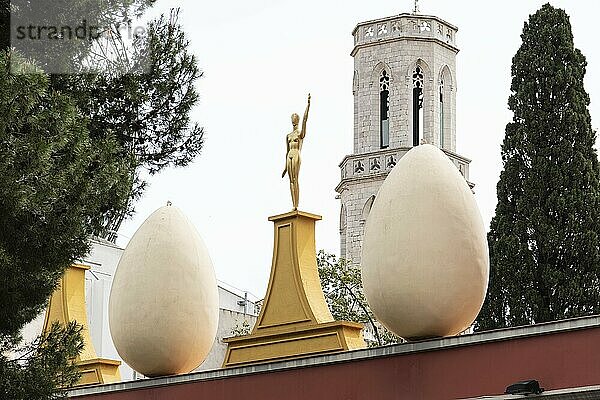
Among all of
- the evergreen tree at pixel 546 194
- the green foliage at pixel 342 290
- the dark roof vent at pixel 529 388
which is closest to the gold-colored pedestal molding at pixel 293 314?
the dark roof vent at pixel 529 388

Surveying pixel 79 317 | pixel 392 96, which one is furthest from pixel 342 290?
pixel 79 317

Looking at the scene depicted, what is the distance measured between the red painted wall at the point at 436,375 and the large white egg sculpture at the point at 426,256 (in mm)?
401

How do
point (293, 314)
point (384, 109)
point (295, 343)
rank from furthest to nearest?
point (384, 109) < point (293, 314) < point (295, 343)

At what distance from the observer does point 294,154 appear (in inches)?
621

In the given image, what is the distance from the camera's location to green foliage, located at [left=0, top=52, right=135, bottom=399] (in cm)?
1281

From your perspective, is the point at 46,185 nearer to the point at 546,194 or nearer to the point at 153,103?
the point at 153,103

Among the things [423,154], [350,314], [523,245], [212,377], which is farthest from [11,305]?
[350,314]

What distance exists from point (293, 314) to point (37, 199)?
343 cm

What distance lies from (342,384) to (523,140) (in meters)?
14.9

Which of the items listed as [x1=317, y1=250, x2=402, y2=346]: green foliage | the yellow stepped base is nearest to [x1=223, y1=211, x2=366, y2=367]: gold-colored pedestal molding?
the yellow stepped base

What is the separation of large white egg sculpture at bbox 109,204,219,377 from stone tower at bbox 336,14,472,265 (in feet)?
100

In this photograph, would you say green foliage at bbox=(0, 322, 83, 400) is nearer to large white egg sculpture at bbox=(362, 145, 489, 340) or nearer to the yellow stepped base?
the yellow stepped base

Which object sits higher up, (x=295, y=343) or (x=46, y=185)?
(x=46, y=185)

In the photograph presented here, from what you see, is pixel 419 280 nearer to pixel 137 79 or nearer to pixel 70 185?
pixel 70 185
